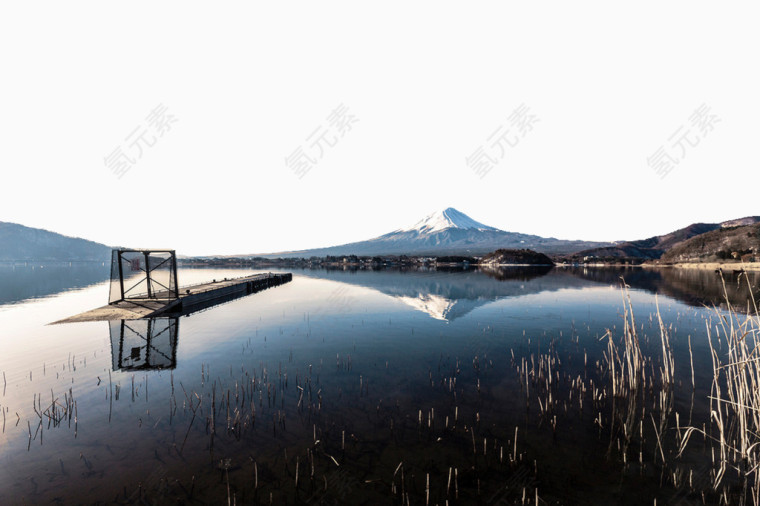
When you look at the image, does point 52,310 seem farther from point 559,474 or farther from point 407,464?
point 559,474

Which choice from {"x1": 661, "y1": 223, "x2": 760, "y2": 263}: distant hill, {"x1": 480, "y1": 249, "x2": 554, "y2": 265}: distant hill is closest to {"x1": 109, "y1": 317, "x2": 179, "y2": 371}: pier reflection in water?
{"x1": 661, "y1": 223, "x2": 760, "y2": 263}: distant hill

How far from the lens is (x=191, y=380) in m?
14.4

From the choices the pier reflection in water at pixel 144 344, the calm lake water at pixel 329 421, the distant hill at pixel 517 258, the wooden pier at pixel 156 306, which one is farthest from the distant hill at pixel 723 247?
the pier reflection in water at pixel 144 344

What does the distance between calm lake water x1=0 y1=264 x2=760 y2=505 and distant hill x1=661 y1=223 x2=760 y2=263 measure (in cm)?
12112

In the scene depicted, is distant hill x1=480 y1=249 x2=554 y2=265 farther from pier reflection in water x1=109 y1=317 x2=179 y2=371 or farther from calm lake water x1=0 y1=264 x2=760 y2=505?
pier reflection in water x1=109 y1=317 x2=179 y2=371

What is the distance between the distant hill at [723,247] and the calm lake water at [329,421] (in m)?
121

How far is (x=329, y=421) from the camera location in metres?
10.6

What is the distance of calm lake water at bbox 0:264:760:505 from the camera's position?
7605mm

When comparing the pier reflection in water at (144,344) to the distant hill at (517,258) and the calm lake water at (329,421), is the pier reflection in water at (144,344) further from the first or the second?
the distant hill at (517,258)

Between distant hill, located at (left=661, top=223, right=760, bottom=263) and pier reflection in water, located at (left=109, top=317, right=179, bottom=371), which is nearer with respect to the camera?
pier reflection in water, located at (left=109, top=317, right=179, bottom=371)

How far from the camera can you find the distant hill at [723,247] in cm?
10056

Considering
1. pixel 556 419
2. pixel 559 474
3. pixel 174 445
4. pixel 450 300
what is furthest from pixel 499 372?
pixel 450 300

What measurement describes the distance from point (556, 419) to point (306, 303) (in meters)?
33.1

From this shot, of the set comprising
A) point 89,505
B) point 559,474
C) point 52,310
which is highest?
point 52,310
